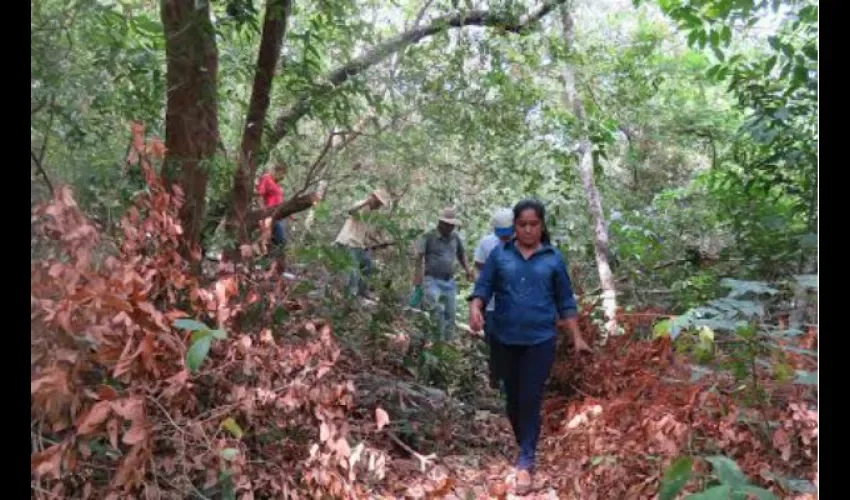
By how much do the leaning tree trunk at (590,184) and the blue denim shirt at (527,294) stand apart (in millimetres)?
2759

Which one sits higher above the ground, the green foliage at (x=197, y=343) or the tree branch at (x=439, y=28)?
the tree branch at (x=439, y=28)

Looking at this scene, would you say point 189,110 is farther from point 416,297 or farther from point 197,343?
point 416,297

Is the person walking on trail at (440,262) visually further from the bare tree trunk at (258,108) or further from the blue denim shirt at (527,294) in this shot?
the blue denim shirt at (527,294)

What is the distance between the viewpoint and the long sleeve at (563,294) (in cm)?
481

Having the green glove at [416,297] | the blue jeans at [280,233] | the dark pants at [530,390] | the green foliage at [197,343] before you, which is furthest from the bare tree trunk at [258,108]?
the green glove at [416,297]

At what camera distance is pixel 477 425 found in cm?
571

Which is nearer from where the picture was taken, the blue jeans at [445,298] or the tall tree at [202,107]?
the tall tree at [202,107]

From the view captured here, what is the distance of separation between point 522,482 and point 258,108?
327 centimetres

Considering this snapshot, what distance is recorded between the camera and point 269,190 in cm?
689

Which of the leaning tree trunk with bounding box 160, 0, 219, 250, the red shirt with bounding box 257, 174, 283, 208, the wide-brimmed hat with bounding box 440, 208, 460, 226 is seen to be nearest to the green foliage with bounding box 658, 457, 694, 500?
Answer: the leaning tree trunk with bounding box 160, 0, 219, 250

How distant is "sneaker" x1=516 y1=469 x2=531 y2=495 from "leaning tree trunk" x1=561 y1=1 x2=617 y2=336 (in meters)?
3.26

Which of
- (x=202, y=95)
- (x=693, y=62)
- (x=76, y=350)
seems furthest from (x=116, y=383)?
(x=693, y=62)

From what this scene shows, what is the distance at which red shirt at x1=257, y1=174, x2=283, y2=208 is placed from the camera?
6.76 meters

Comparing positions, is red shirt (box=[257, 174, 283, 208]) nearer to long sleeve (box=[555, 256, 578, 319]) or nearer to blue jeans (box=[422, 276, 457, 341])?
blue jeans (box=[422, 276, 457, 341])
